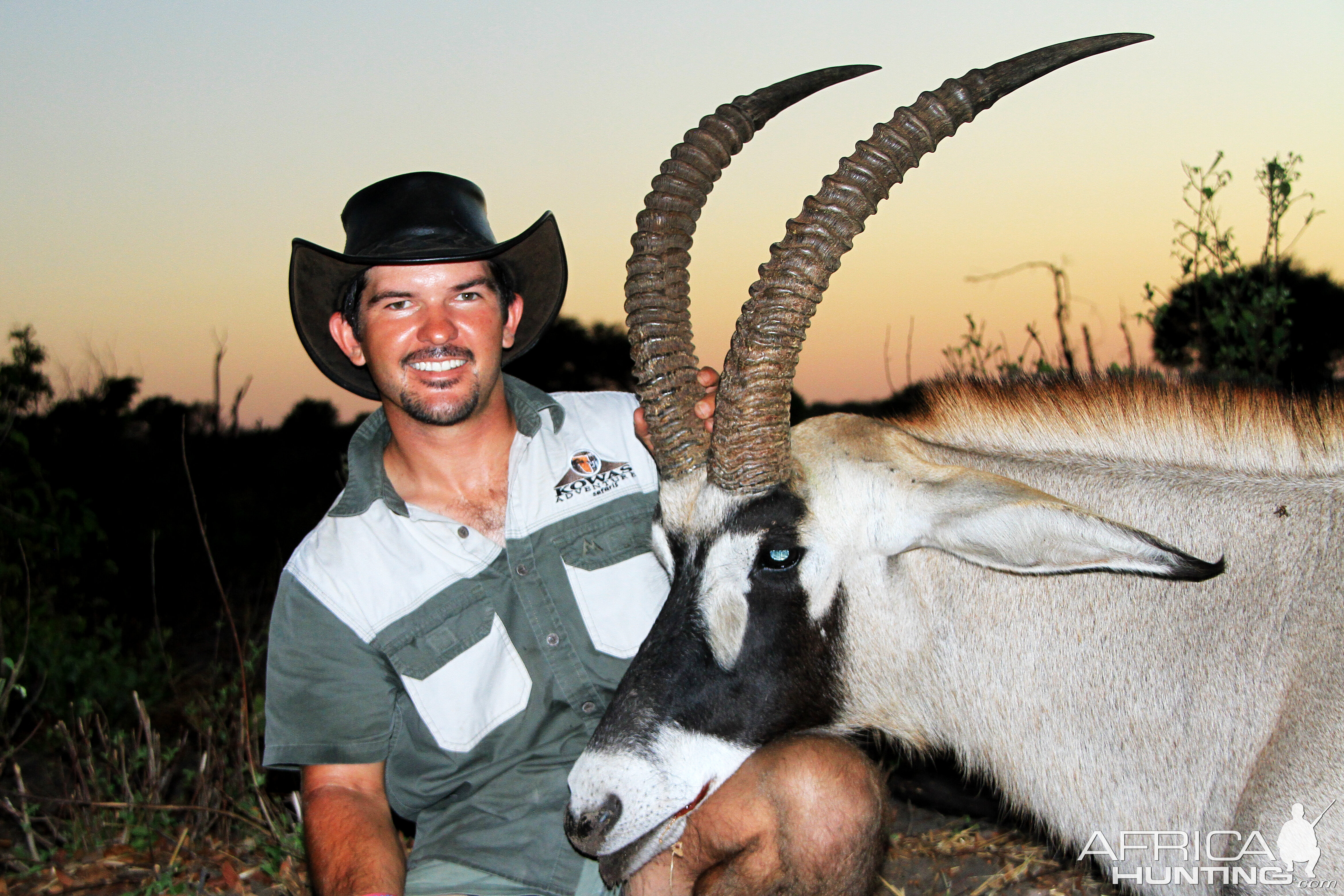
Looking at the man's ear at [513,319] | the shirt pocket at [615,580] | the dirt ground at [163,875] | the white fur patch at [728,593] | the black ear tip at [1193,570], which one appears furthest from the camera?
the dirt ground at [163,875]

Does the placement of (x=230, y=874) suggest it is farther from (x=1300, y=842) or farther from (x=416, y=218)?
(x=1300, y=842)

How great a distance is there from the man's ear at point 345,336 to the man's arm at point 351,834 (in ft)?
5.30

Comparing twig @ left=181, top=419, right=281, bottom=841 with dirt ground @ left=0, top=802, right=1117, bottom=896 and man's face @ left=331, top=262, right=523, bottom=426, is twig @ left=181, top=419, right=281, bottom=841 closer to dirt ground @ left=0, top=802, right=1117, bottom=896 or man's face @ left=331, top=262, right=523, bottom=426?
dirt ground @ left=0, top=802, right=1117, bottom=896

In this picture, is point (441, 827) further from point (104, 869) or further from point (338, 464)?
point (338, 464)

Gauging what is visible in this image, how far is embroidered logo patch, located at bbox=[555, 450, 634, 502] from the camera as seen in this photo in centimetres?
389

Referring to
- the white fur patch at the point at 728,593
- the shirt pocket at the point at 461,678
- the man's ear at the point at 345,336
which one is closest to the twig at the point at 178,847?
the shirt pocket at the point at 461,678

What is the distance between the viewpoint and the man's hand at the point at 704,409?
3.42m

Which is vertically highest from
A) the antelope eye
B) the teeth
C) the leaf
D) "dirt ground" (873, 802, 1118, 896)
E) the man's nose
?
the man's nose

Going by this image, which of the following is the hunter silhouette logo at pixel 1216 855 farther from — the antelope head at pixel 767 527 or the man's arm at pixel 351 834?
the man's arm at pixel 351 834

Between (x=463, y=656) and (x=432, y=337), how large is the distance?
1.18 metres

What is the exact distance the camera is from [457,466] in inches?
155

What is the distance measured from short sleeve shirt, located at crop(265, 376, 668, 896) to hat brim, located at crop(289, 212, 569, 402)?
2.09ft

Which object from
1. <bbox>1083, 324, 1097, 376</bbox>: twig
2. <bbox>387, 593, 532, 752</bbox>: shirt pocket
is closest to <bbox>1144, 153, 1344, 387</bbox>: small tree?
<bbox>1083, 324, 1097, 376</bbox>: twig

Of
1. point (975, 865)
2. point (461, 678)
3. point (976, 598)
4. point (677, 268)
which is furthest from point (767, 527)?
point (975, 865)
